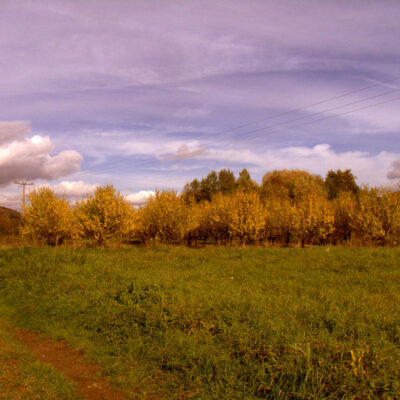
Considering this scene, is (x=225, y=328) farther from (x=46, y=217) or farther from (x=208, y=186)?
A: (x=208, y=186)

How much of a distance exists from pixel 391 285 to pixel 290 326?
5.82m

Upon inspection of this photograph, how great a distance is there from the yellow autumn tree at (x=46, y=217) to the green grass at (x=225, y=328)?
464 inches

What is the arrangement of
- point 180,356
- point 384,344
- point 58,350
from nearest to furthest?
point 384,344, point 180,356, point 58,350

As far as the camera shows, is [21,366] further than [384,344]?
Yes

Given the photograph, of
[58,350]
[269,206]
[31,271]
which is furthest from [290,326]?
[269,206]

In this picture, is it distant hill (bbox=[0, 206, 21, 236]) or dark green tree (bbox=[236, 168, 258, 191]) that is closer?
distant hill (bbox=[0, 206, 21, 236])

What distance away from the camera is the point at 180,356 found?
4957 mm

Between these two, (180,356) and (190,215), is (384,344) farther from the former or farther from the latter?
(190,215)

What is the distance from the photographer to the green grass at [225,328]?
3.91 m

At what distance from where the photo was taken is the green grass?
3.91 metres

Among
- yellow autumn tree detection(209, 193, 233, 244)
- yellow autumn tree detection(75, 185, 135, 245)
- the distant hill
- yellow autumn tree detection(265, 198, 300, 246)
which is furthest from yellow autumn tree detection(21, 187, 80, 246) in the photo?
yellow autumn tree detection(265, 198, 300, 246)

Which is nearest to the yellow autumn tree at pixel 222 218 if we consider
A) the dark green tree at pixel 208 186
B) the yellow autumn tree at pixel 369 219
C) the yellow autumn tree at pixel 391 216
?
the yellow autumn tree at pixel 369 219

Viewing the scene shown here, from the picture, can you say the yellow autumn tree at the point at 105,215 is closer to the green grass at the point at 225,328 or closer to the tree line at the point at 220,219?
the tree line at the point at 220,219

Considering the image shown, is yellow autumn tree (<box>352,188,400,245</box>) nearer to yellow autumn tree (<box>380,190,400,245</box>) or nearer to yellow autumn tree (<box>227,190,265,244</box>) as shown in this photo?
yellow autumn tree (<box>380,190,400,245</box>)
